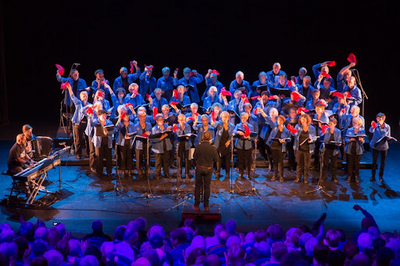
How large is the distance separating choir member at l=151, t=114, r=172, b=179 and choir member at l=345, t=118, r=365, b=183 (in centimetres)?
346

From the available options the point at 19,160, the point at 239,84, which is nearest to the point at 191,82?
Answer: the point at 239,84

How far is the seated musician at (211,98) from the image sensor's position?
9.88 metres

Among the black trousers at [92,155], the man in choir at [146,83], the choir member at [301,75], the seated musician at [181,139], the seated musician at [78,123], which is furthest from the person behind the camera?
the man in choir at [146,83]

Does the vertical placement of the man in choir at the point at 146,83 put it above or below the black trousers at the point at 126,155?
above

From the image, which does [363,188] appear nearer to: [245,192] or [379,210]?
[379,210]

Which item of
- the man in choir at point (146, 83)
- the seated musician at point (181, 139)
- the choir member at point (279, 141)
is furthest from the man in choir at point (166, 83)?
the choir member at point (279, 141)

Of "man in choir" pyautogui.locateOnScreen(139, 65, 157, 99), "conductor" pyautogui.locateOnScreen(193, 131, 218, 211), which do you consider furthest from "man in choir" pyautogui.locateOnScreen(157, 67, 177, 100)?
"conductor" pyautogui.locateOnScreen(193, 131, 218, 211)

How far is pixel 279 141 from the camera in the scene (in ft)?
28.4

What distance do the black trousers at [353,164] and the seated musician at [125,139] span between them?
13.9 feet

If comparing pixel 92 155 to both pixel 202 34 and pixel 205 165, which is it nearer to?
pixel 205 165

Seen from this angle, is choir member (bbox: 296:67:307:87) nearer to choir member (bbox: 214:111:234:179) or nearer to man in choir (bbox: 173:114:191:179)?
choir member (bbox: 214:111:234:179)

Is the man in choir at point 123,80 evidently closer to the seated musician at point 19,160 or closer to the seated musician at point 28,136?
the seated musician at point 28,136

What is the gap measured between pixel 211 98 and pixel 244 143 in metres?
1.69

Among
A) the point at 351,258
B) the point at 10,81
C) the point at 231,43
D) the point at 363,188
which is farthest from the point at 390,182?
the point at 10,81
